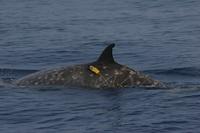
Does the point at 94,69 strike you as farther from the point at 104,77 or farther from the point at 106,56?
the point at 106,56

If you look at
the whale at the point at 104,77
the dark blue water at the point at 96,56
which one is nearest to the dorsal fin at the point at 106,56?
the whale at the point at 104,77

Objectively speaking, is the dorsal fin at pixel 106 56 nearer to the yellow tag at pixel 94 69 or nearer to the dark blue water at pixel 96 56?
the yellow tag at pixel 94 69

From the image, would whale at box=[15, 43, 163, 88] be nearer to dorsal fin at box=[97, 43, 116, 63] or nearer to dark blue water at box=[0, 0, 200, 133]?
dorsal fin at box=[97, 43, 116, 63]

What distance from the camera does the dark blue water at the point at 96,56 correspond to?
20.2 meters

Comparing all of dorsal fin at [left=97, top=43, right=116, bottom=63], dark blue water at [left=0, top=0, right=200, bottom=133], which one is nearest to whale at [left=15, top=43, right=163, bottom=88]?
dorsal fin at [left=97, top=43, right=116, bottom=63]

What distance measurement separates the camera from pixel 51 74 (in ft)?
82.0

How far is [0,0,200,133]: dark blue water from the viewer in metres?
20.2

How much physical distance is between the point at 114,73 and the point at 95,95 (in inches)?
52.6

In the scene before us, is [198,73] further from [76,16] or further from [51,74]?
[76,16]

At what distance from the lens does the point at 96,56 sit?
3241cm

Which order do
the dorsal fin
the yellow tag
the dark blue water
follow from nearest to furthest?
1. the dark blue water
2. the dorsal fin
3. the yellow tag

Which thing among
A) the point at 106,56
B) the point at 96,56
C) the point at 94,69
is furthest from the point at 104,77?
the point at 96,56

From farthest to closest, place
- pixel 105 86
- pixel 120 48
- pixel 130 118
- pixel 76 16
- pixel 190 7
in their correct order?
pixel 190 7 → pixel 76 16 → pixel 120 48 → pixel 105 86 → pixel 130 118

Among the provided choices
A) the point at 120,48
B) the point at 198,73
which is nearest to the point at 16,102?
the point at 198,73
